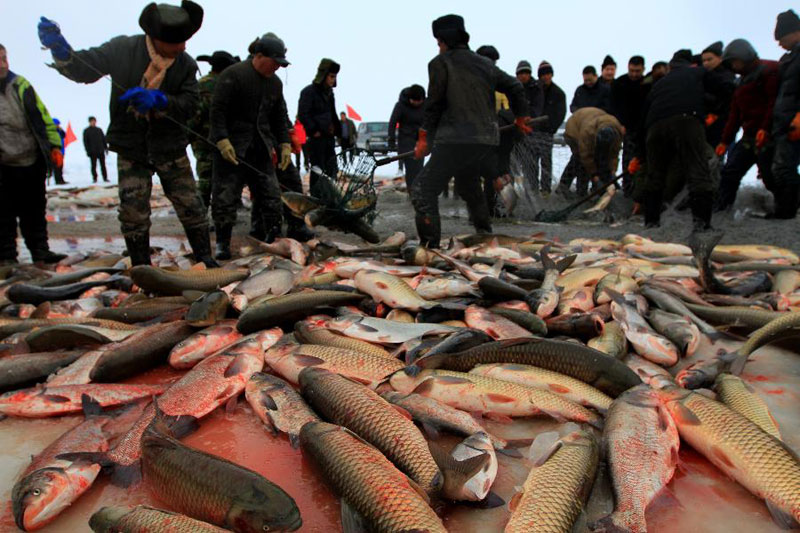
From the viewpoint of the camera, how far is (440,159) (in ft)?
22.1

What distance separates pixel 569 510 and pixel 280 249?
4.73 m

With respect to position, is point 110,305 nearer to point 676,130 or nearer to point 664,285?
point 664,285

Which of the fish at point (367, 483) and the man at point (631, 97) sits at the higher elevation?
the man at point (631, 97)

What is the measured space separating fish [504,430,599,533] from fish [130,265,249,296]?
143 inches

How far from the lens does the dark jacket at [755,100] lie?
26.8 feet

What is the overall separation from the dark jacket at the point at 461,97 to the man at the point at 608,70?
6.77 metres

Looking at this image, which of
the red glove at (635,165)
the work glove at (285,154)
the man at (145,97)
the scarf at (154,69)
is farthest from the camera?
the red glove at (635,165)

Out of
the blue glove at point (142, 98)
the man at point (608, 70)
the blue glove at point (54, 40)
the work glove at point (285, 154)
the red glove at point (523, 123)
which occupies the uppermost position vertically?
the man at point (608, 70)

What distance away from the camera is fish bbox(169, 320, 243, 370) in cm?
343

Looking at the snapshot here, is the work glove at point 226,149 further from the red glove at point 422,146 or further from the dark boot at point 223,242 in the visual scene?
the red glove at point 422,146

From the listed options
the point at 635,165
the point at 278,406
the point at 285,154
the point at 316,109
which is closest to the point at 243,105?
the point at 285,154

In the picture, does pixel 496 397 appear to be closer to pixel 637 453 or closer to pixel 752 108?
pixel 637 453

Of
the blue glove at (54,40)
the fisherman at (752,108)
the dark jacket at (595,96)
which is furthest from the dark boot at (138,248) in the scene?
the dark jacket at (595,96)

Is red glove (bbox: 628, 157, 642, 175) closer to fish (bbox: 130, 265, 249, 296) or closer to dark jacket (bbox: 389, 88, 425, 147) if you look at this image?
dark jacket (bbox: 389, 88, 425, 147)
